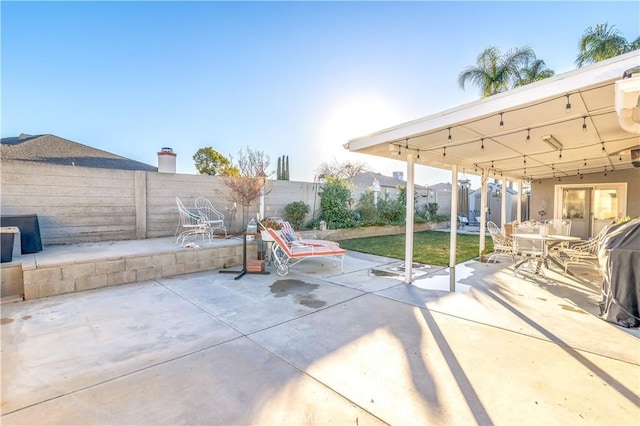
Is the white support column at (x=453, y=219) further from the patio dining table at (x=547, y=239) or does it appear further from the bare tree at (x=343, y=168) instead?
the bare tree at (x=343, y=168)

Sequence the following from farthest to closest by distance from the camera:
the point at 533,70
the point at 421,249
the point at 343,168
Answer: the point at 343,168, the point at 533,70, the point at 421,249

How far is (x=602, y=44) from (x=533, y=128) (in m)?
13.7

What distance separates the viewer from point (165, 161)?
7.68 meters

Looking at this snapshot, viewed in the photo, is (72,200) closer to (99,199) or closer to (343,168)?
(99,199)

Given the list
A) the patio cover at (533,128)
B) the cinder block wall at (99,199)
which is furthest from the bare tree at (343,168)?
the patio cover at (533,128)

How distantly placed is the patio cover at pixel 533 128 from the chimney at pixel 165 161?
4993 millimetres

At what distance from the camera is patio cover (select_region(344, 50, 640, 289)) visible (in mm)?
2883

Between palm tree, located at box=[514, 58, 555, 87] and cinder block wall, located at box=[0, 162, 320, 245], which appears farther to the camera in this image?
palm tree, located at box=[514, 58, 555, 87]

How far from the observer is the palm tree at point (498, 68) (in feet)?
51.1

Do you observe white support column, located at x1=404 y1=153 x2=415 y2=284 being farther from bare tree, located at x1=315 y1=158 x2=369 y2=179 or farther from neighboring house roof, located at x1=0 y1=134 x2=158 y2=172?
bare tree, located at x1=315 y1=158 x2=369 y2=179

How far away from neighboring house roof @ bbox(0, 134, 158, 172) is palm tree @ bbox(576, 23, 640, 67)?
2006 centimetres

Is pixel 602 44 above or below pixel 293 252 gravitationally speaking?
above

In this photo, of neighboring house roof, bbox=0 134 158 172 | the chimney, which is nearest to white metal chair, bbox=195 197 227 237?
the chimney

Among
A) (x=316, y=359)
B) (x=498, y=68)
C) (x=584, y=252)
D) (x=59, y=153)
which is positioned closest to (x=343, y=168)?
(x=498, y=68)
